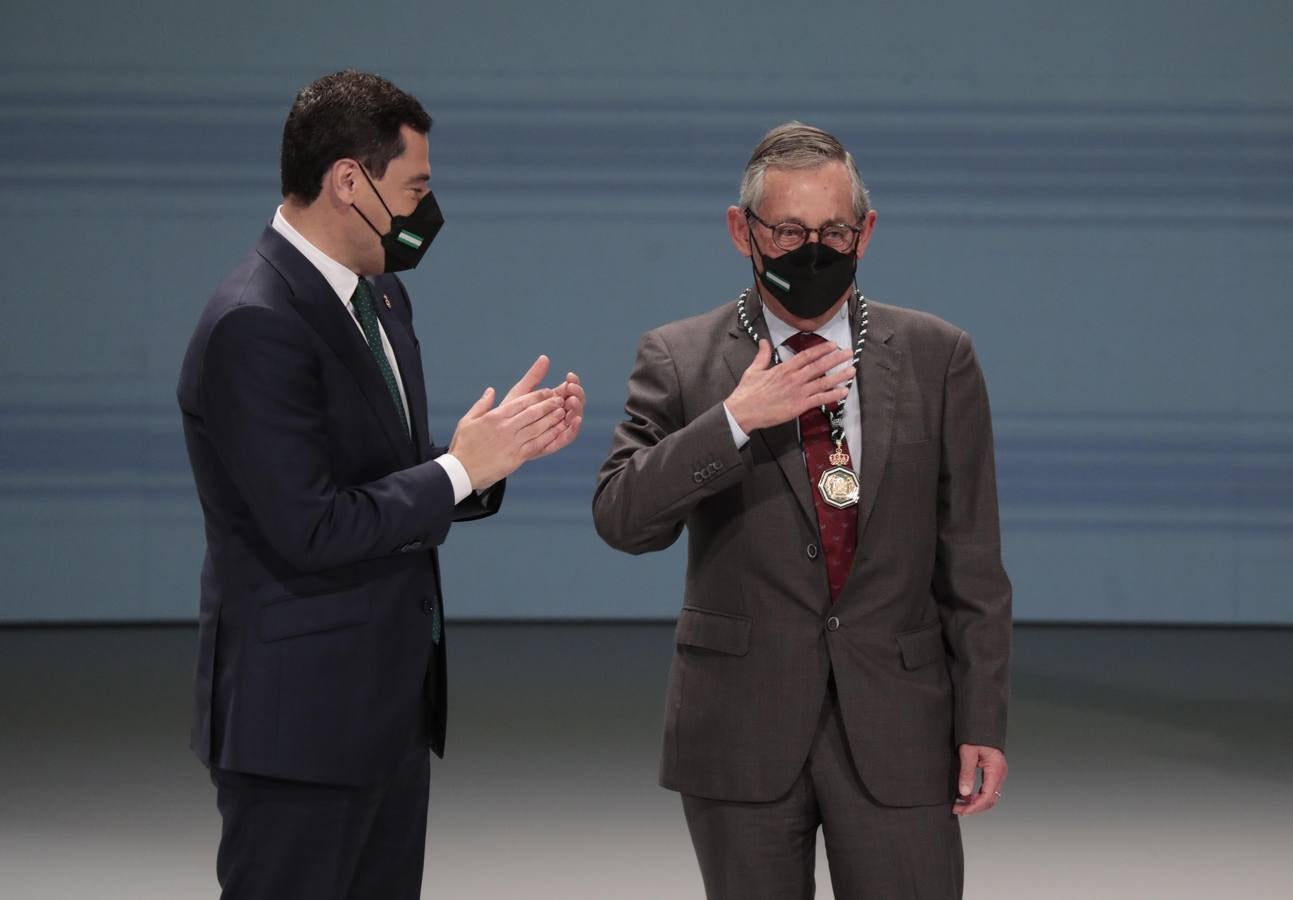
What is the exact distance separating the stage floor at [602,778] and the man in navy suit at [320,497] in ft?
5.83

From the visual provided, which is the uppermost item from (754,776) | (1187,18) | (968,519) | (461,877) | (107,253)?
(1187,18)

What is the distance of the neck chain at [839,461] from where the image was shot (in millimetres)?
2027

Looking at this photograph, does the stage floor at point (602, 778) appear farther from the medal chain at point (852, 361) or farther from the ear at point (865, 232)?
the ear at point (865, 232)

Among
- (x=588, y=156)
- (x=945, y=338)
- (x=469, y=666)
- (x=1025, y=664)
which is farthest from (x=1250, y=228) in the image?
(x=945, y=338)

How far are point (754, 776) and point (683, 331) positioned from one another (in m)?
0.60

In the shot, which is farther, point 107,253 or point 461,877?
point 107,253

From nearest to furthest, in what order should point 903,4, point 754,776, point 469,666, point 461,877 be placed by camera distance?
1. point 754,776
2. point 461,877
3. point 469,666
4. point 903,4

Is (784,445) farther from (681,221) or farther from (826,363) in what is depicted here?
(681,221)

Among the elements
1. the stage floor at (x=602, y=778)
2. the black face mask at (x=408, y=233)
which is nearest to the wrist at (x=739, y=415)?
the black face mask at (x=408, y=233)

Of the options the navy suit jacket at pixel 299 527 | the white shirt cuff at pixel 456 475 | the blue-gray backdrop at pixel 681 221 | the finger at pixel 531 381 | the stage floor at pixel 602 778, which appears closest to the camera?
the navy suit jacket at pixel 299 527

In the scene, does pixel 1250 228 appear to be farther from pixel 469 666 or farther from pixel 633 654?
pixel 469 666

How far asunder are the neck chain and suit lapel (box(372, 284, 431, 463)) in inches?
18.3

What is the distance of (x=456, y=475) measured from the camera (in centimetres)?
201

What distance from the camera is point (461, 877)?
3793 millimetres
